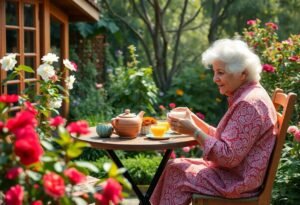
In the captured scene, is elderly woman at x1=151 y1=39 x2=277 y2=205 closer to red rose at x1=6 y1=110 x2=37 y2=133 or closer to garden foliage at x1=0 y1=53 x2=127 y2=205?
garden foliage at x1=0 y1=53 x2=127 y2=205

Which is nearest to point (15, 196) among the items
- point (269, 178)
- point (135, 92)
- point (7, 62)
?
point (269, 178)

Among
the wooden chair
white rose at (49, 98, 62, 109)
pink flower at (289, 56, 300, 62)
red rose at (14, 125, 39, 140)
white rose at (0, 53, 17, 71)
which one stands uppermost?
pink flower at (289, 56, 300, 62)

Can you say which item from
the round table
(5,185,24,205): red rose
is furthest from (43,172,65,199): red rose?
the round table

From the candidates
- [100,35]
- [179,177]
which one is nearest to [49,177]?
[179,177]

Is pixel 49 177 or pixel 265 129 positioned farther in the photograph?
pixel 265 129

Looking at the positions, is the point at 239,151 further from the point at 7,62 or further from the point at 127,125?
the point at 7,62

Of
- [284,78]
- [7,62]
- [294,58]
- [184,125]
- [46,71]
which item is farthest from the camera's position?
[284,78]

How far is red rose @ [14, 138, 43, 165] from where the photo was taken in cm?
186

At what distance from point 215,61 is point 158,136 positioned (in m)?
0.61

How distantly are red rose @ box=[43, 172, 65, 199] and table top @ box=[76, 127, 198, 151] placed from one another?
4.28ft

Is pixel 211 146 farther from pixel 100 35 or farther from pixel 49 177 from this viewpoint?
pixel 100 35

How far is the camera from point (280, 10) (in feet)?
36.4

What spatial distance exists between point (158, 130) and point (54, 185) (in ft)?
5.31

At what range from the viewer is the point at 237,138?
2992mm
